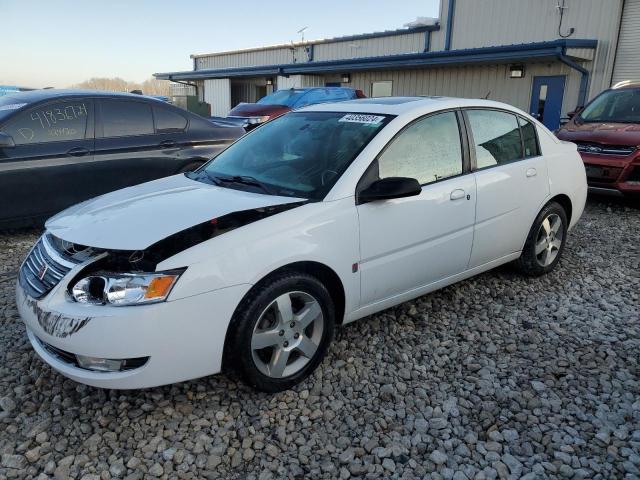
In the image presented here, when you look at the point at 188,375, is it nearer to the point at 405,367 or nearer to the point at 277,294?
the point at 277,294

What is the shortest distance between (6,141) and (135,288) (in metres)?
3.50

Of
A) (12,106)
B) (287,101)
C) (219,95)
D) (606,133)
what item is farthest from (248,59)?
(12,106)

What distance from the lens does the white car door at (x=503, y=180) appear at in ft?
12.5

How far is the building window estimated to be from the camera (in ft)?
61.0

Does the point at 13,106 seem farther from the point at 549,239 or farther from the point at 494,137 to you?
the point at 549,239

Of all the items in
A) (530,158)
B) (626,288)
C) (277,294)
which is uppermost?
(530,158)

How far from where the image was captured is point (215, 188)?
327 cm

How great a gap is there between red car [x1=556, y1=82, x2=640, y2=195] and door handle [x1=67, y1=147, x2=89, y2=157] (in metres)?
6.52

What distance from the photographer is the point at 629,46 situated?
1283cm

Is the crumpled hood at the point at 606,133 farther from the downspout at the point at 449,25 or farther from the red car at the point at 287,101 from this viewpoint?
the downspout at the point at 449,25

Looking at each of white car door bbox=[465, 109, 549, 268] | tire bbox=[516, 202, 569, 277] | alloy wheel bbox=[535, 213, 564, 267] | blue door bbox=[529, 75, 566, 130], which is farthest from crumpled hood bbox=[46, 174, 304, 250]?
blue door bbox=[529, 75, 566, 130]

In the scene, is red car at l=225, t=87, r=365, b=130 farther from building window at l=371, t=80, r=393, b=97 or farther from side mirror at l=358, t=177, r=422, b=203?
side mirror at l=358, t=177, r=422, b=203

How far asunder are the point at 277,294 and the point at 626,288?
3397 mm

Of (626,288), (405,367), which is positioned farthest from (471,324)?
(626,288)
